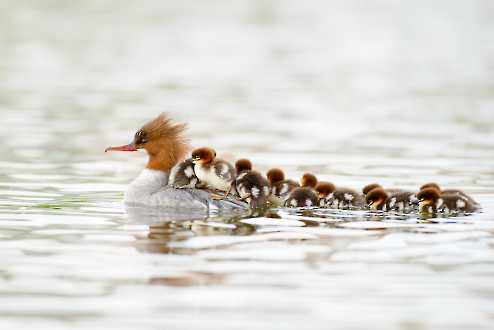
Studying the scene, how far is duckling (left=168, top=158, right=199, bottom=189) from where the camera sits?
9672 mm

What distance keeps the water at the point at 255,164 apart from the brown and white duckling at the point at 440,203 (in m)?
0.20

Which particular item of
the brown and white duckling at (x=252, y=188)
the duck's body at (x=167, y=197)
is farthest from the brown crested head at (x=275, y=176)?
the duck's body at (x=167, y=197)

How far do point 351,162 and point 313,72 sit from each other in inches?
501

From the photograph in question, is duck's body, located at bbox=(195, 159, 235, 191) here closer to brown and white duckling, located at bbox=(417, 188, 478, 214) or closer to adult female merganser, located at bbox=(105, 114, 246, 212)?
adult female merganser, located at bbox=(105, 114, 246, 212)

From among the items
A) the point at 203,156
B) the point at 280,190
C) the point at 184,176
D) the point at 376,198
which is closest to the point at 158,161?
the point at 184,176

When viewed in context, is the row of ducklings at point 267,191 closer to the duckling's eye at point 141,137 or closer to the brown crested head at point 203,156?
the brown crested head at point 203,156

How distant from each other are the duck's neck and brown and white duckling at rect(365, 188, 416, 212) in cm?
165

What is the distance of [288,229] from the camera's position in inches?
332

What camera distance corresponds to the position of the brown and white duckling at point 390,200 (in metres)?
9.34

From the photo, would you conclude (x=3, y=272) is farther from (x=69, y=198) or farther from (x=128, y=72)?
(x=128, y=72)

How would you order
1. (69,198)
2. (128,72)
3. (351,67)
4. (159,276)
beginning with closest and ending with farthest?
(159,276) < (69,198) < (128,72) < (351,67)

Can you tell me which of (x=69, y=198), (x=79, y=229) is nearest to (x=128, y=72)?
(x=69, y=198)

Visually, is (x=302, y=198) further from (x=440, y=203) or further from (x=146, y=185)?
(x=146, y=185)

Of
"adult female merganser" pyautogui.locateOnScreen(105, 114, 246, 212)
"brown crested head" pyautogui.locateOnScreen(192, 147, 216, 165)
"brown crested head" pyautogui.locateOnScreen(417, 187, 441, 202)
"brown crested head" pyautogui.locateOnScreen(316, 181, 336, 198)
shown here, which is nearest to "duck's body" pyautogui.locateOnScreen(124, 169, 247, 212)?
"adult female merganser" pyautogui.locateOnScreen(105, 114, 246, 212)
